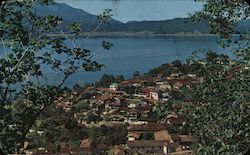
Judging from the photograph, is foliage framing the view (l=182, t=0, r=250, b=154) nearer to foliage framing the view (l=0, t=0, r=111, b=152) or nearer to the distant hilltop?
the distant hilltop

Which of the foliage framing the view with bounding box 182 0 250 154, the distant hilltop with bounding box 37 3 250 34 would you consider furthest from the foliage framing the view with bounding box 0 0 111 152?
the foliage framing the view with bounding box 182 0 250 154

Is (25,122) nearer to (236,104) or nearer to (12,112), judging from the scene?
(12,112)

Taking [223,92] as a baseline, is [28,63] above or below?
above

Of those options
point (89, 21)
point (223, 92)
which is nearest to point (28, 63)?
point (89, 21)

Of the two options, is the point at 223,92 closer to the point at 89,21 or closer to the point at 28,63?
the point at 89,21

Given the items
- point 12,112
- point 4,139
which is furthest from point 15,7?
point 4,139

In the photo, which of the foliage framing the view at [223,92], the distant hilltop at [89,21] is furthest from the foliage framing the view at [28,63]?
the foliage framing the view at [223,92]
